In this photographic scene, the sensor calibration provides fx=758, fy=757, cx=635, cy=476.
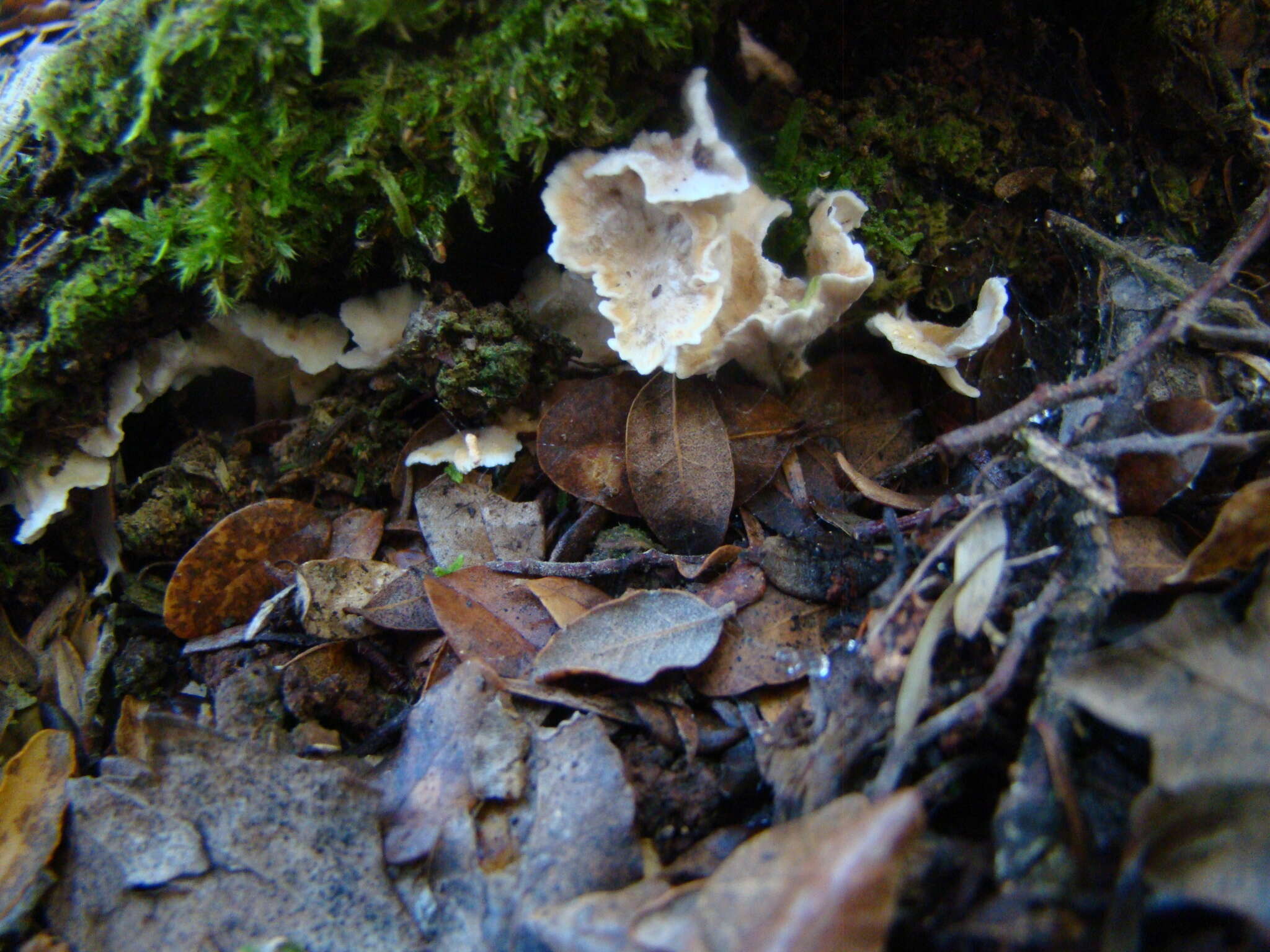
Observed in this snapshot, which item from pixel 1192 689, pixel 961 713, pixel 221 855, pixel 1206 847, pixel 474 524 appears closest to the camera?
pixel 1206 847

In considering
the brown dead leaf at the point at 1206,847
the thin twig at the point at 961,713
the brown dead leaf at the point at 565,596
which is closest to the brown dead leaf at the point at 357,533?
the brown dead leaf at the point at 565,596

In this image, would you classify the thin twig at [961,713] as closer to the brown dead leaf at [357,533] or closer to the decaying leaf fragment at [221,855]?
the decaying leaf fragment at [221,855]

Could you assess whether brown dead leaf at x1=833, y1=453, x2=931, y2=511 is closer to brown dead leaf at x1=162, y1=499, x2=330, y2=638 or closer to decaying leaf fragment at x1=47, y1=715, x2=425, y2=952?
decaying leaf fragment at x1=47, y1=715, x2=425, y2=952

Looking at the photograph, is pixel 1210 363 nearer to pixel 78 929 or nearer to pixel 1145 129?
pixel 1145 129

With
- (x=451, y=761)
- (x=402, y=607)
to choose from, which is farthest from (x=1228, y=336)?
(x=402, y=607)

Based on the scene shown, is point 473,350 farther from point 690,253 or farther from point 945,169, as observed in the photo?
point 945,169

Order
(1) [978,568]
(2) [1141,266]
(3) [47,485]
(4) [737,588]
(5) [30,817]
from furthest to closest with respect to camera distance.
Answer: (3) [47,485] → (2) [1141,266] → (4) [737,588] → (5) [30,817] → (1) [978,568]

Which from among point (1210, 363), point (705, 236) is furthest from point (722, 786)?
point (1210, 363)
